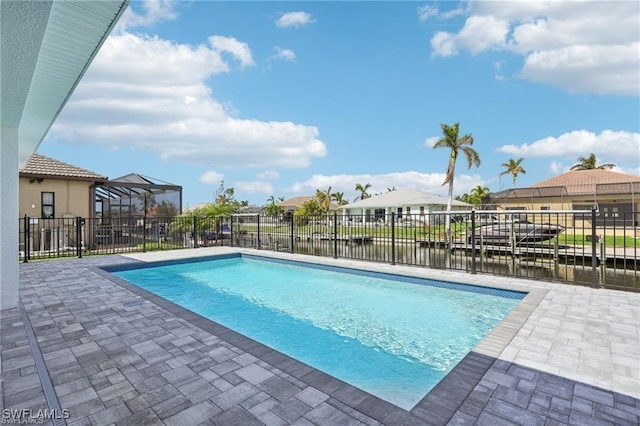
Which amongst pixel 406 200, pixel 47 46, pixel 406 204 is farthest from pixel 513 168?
pixel 47 46

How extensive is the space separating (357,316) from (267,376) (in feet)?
9.07

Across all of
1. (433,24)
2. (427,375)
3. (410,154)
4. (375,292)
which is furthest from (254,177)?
(427,375)

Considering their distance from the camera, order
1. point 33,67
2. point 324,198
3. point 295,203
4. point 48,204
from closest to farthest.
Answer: point 33,67 → point 48,204 → point 324,198 → point 295,203

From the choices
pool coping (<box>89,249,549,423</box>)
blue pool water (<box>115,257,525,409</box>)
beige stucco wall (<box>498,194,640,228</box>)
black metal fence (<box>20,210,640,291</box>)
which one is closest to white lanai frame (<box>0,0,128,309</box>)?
pool coping (<box>89,249,549,423</box>)

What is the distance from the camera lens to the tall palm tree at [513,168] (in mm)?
38869

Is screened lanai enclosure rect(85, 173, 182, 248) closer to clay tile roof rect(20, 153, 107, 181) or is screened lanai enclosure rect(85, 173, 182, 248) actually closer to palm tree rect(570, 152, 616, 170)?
clay tile roof rect(20, 153, 107, 181)

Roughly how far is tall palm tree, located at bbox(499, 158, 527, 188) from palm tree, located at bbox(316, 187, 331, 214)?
2242 cm

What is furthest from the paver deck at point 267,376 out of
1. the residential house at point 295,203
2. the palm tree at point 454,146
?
the residential house at point 295,203

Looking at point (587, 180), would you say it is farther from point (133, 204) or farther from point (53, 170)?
point (53, 170)

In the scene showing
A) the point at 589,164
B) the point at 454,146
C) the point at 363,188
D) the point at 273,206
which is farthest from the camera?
the point at 363,188

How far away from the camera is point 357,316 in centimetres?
508

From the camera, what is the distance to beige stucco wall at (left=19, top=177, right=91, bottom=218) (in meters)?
11.1

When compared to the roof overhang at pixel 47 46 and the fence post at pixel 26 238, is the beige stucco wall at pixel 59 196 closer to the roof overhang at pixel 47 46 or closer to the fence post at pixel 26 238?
the fence post at pixel 26 238

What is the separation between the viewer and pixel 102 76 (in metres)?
6.44
